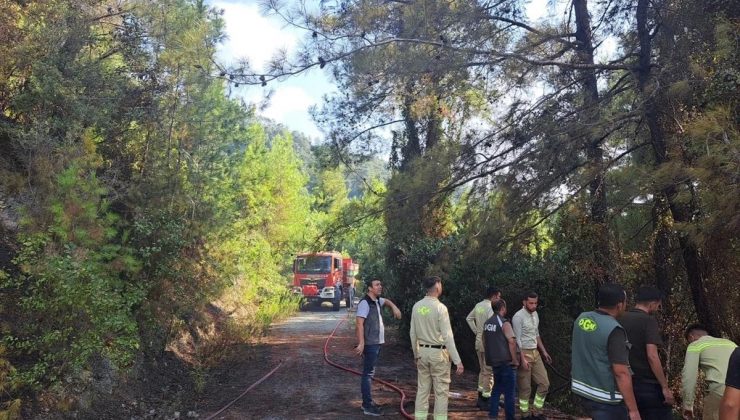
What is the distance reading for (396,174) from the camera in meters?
8.77

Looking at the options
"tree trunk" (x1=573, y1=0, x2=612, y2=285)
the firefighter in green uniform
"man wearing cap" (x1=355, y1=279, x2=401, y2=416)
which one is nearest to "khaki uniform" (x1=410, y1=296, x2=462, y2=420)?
the firefighter in green uniform

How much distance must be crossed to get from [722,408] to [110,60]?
10.4 meters

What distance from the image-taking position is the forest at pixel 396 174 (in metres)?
5.80

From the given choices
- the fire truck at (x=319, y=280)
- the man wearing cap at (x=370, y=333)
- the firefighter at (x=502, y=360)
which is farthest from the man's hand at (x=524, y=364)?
the fire truck at (x=319, y=280)

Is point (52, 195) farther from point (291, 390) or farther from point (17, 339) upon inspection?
point (291, 390)

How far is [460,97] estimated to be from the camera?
8984mm

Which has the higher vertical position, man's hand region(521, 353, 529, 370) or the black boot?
man's hand region(521, 353, 529, 370)

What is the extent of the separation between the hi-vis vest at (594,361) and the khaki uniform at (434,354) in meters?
1.84

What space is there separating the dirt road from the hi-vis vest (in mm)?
3410

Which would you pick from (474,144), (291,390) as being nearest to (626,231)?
(474,144)

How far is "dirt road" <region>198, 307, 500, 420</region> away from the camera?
704 cm

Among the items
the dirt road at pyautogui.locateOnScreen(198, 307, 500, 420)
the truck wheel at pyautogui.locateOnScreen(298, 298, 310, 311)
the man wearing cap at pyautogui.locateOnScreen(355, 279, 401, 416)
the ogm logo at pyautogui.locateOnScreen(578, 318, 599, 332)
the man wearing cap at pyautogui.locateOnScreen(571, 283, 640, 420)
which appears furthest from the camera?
the truck wheel at pyautogui.locateOnScreen(298, 298, 310, 311)

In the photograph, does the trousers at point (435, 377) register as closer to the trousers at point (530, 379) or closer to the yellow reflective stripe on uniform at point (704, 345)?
the trousers at point (530, 379)

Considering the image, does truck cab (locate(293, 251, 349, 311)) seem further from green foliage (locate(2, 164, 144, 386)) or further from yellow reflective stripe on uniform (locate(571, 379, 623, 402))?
yellow reflective stripe on uniform (locate(571, 379, 623, 402))
